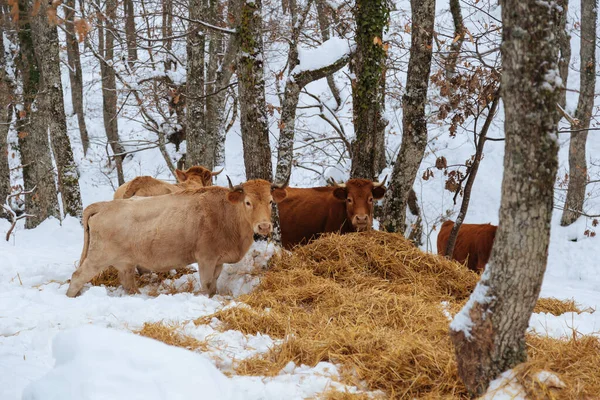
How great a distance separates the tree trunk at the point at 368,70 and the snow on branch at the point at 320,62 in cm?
24

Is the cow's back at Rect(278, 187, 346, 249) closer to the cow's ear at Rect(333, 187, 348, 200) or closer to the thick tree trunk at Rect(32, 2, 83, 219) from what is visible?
the cow's ear at Rect(333, 187, 348, 200)

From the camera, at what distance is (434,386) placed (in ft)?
13.1

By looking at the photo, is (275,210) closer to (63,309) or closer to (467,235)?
(63,309)

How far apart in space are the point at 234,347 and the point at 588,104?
1495cm

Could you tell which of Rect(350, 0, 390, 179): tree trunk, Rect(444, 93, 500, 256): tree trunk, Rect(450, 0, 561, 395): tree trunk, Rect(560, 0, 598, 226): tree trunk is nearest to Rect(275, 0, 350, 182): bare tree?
Rect(350, 0, 390, 179): tree trunk

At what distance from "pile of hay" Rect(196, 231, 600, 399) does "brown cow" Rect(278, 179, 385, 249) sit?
0.75 meters

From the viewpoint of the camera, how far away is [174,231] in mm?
7023

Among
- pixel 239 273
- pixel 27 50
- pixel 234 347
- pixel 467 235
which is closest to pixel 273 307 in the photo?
pixel 234 347

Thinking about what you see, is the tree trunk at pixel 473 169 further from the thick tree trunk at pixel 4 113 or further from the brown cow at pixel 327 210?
the thick tree trunk at pixel 4 113

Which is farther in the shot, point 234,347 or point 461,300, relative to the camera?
point 461,300

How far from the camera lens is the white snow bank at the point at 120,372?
9.96 feet

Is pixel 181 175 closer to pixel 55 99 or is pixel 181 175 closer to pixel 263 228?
pixel 55 99

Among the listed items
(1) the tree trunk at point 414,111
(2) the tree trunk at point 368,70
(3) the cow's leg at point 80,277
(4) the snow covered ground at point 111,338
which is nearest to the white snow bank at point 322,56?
(2) the tree trunk at point 368,70

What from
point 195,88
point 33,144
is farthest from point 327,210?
point 33,144
